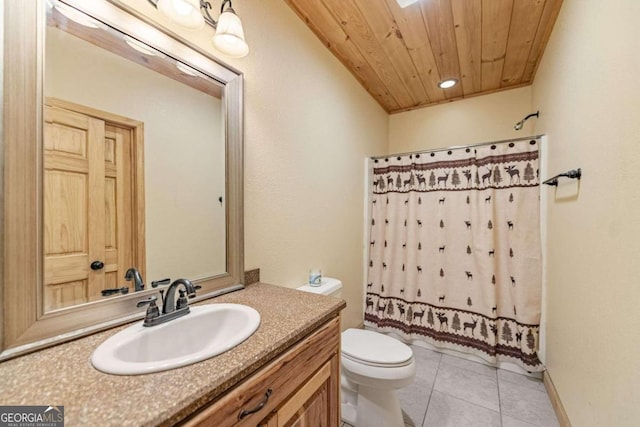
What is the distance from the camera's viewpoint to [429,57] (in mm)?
1959

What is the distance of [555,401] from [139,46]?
2728mm

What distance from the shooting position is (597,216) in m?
1.03

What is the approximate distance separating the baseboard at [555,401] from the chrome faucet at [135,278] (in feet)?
6.94

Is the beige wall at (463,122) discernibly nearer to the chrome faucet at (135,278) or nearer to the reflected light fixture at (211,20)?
the reflected light fixture at (211,20)

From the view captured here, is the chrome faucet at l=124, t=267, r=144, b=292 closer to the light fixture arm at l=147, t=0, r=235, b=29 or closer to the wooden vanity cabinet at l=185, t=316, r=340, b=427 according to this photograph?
the wooden vanity cabinet at l=185, t=316, r=340, b=427

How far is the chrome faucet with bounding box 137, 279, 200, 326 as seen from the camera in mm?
815

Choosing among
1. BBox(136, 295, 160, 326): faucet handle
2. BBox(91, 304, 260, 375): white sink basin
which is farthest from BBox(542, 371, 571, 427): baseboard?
BBox(136, 295, 160, 326): faucet handle

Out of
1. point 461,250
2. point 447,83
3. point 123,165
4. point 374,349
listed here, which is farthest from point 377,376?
point 447,83

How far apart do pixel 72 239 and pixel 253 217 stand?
69 cm

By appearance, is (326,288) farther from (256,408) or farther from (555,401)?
(555,401)

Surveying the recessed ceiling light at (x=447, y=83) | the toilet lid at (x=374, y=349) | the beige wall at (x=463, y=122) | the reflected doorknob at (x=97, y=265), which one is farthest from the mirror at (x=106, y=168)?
the beige wall at (x=463, y=122)

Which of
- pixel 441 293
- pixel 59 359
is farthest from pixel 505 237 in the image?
pixel 59 359

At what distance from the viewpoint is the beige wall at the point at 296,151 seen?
52.1 inches

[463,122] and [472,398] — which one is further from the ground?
[463,122]
